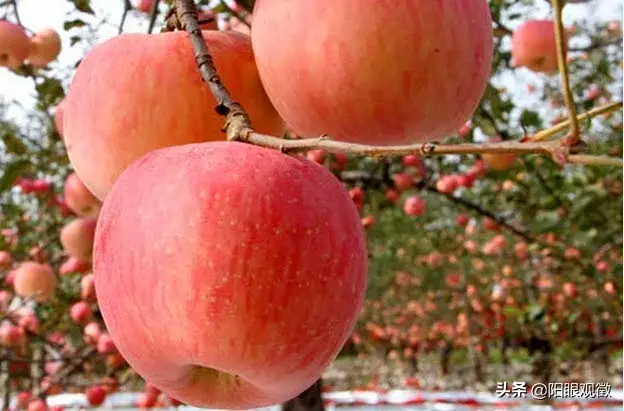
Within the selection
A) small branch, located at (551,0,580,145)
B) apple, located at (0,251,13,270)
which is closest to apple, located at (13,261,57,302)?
apple, located at (0,251,13,270)

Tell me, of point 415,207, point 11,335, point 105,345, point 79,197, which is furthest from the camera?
point 415,207

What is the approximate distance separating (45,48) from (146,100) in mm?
Result: 1222

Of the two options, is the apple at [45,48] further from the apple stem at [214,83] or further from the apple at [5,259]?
the apple stem at [214,83]

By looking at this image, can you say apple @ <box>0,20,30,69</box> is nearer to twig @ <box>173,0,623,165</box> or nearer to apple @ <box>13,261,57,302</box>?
apple @ <box>13,261,57,302</box>

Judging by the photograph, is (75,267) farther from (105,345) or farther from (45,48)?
(45,48)

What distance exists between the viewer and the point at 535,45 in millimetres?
1735

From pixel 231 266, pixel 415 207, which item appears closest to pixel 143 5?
pixel 231 266

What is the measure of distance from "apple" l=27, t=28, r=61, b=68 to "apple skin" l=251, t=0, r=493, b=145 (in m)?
1.22

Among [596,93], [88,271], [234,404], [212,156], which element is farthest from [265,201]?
[596,93]

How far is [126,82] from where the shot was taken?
66 cm

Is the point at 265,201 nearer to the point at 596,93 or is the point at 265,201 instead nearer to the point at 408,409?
the point at 596,93

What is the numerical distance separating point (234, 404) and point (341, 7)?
31 cm

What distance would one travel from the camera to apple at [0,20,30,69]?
1.58 metres

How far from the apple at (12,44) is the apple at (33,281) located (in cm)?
72
